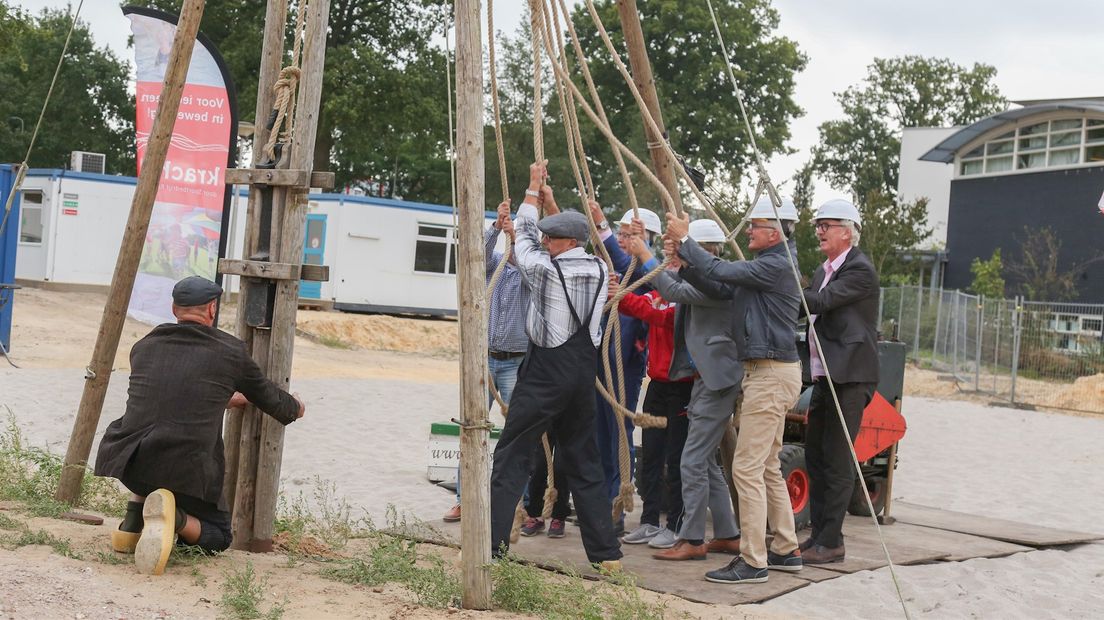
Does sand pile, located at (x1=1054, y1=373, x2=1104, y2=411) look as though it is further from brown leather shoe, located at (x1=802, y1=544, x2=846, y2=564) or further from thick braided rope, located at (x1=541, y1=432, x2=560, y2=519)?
thick braided rope, located at (x1=541, y1=432, x2=560, y2=519)

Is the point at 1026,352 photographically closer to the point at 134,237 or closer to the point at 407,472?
the point at 407,472

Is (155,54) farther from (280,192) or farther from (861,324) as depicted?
(861,324)

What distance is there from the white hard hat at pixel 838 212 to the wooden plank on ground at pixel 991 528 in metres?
2.31

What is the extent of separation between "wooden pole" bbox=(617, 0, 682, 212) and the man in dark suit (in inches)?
30.9

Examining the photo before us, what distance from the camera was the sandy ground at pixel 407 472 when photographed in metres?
4.52

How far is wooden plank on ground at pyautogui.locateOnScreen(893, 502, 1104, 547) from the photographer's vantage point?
22.9 feet

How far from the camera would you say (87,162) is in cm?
2467

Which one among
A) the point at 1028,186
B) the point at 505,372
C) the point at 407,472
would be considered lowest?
the point at 407,472

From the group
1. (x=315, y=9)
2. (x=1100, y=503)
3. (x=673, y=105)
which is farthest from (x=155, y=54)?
(x=673, y=105)

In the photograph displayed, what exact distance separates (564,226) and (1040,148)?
29.8 meters

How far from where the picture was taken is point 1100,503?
30.9ft

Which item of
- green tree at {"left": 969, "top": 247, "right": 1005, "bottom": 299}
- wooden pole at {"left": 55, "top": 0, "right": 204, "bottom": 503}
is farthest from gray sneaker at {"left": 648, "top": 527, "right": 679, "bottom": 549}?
green tree at {"left": 969, "top": 247, "right": 1005, "bottom": 299}

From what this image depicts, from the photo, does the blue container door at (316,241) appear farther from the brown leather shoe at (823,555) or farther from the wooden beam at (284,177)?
the brown leather shoe at (823,555)

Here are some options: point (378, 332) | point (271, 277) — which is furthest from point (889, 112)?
point (271, 277)
